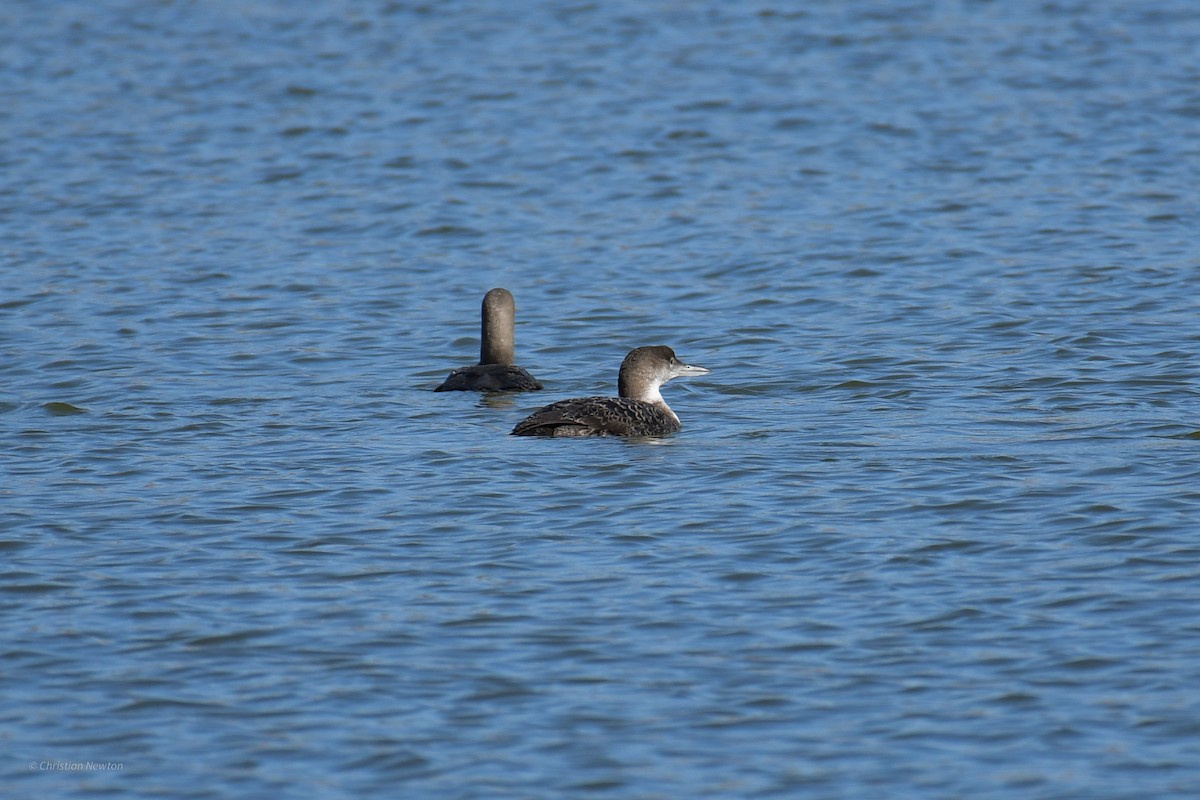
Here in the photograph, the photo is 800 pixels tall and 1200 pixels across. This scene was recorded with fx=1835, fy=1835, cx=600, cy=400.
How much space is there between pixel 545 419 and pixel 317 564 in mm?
2555

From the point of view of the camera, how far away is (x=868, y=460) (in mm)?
10656

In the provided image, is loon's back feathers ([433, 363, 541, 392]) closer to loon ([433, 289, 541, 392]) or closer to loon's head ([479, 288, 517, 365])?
loon ([433, 289, 541, 392])

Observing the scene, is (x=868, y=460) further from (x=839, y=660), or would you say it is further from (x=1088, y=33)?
(x=1088, y=33)

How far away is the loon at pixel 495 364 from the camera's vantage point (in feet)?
41.7

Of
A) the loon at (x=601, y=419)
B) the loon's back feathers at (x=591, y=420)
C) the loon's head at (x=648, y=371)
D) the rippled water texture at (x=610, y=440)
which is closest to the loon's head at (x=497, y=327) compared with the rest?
the rippled water texture at (x=610, y=440)

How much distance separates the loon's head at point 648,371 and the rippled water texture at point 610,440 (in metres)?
0.45

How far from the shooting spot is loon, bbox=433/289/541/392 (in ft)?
41.7

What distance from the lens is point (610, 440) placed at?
1141 centimetres

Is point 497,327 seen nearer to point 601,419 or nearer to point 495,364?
point 495,364

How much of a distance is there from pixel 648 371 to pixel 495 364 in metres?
1.63

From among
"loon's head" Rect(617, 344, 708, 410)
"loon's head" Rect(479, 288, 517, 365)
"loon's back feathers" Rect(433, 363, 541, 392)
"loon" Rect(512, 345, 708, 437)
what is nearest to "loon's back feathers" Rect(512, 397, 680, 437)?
"loon" Rect(512, 345, 708, 437)

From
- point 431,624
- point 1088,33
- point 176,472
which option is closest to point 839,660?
point 431,624

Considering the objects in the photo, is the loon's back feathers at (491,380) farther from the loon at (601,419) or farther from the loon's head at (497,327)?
the loon at (601,419)

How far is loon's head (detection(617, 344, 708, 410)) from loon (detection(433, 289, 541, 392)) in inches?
39.8
